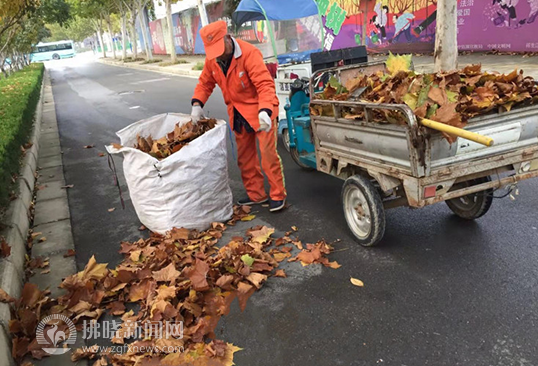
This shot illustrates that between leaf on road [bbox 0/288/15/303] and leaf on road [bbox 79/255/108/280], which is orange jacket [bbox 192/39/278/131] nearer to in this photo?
leaf on road [bbox 79/255/108/280]

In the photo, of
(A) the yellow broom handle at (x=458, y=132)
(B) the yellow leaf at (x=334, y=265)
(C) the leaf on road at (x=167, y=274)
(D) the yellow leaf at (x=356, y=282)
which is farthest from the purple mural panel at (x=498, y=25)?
(C) the leaf on road at (x=167, y=274)

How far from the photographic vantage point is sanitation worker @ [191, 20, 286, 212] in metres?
4.14

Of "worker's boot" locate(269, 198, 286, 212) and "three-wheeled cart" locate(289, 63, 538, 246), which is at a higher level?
"three-wheeled cart" locate(289, 63, 538, 246)

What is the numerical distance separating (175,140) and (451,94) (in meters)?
2.49

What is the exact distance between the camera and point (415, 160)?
2.87m

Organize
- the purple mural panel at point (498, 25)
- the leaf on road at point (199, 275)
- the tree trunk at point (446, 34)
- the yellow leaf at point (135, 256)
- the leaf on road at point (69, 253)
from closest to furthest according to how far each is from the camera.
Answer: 1. the leaf on road at point (199, 275)
2. the yellow leaf at point (135, 256)
3. the leaf on road at point (69, 253)
4. the tree trunk at point (446, 34)
5. the purple mural panel at point (498, 25)

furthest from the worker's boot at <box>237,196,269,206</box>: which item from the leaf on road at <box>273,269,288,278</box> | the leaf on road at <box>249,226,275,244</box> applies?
the leaf on road at <box>273,269,288,278</box>

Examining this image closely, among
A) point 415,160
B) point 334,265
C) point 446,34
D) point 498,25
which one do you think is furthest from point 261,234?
point 498,25

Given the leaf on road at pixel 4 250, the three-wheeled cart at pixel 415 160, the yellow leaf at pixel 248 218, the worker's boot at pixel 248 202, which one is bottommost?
the yellow leaf at pixel 248 218

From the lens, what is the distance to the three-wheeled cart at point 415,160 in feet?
9.52

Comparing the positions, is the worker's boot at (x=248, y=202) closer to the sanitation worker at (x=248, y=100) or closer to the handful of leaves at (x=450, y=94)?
the sanitation worker at (x=248, y=100)

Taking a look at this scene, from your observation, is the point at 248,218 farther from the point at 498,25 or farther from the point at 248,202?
the point at 498,25

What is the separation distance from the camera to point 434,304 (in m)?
2.84

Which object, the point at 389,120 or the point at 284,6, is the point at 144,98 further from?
the point at 389,120
